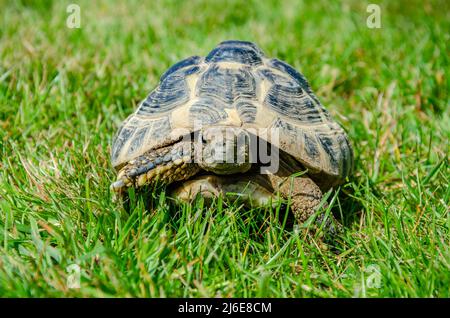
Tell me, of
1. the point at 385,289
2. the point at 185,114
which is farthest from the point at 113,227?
the point at 385,289

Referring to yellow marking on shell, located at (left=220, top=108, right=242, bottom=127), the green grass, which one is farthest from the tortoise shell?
the green grass

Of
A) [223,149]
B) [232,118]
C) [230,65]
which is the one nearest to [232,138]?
[223,149]

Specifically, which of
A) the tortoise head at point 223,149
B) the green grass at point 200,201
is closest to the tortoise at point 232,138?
the tortoise head at point 223,149

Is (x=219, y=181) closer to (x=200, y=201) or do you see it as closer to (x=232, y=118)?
(x=200, y=201)

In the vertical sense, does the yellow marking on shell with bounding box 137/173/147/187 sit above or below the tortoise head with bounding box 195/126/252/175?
below

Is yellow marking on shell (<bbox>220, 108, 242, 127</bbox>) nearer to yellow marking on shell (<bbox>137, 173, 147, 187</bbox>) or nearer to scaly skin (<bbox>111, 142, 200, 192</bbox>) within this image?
scaly skin (<bbox>111, 142, 200, 192</bbox>)

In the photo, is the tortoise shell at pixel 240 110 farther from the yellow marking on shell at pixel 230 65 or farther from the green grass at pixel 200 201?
the green grass at pixel 200 201

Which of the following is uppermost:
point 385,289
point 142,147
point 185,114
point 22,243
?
point 185,114
